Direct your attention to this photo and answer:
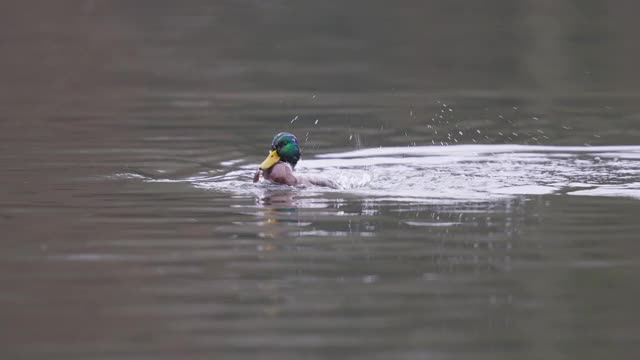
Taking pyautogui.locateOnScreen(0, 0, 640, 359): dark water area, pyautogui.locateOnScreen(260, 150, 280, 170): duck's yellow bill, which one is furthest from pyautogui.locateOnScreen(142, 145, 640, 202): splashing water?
pyautogui.locateOnScreen(260, 150, 280, 170): duck's yellow bill

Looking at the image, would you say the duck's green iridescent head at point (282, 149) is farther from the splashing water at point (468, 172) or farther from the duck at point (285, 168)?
the splashing water at point (468, 172)

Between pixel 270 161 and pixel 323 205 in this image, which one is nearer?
pixel 323 205

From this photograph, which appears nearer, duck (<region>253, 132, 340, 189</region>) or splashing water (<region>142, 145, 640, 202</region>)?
splashing water (<region>142, 145, 640, 202</region>)

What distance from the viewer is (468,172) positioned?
13.5 m

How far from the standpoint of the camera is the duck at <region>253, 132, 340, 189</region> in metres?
12.7

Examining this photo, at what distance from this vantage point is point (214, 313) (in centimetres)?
782

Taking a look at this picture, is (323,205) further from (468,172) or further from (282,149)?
(468,172)

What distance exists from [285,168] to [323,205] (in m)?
1.13

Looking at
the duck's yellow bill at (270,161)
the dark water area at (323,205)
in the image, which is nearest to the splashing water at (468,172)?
the dark water area at (323,205)

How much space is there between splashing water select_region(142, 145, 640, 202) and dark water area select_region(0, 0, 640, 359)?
0.14ft

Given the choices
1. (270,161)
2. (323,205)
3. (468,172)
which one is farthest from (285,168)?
(468,172)

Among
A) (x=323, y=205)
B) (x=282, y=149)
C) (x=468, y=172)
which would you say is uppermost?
(x=282, y=149)

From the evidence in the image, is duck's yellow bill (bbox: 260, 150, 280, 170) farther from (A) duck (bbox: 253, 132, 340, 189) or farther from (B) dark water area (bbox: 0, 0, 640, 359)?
(B) dark water area (bbox: 0, 0, 640, 359)

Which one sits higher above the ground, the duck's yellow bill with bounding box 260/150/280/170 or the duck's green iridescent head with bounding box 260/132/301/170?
the duck's green iridescent head with bounding box 260/132/301/170
